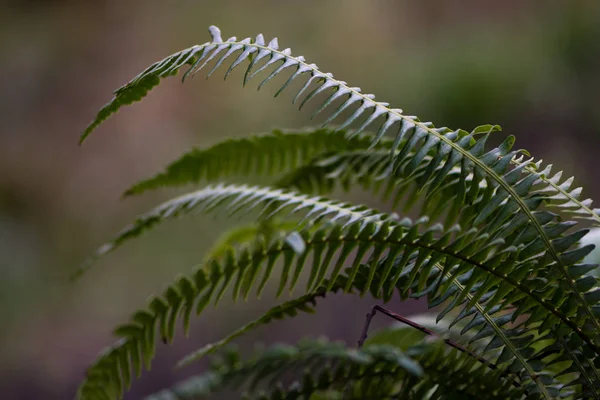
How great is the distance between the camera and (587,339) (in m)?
0.60

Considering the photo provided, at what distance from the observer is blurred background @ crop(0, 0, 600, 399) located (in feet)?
8.34

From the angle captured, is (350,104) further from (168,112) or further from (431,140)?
(168,112)

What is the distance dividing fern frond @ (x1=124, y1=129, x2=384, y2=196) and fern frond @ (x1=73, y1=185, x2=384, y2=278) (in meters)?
0.12

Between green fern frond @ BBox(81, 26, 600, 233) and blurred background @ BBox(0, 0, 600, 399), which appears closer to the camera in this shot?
green fern frond @ BBox(81, 26, 600, 233)

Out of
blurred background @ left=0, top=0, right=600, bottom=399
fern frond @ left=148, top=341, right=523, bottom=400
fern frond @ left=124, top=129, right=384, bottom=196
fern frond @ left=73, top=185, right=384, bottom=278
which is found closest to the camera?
fern frond @ left=148, top=341, right=523, bottom=400

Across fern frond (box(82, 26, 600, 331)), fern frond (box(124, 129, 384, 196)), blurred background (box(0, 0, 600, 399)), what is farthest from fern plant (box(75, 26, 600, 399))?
blurred background (box(0, 0, 600, 399))

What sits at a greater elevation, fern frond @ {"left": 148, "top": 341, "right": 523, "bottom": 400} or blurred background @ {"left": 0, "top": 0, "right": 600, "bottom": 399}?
blurred background @ {"left": 0, "top": 0, "right": 600, "bottom": 399}

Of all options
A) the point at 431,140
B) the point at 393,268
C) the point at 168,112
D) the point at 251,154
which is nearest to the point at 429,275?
the point at 393,268

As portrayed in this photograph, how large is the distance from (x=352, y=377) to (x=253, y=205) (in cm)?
24

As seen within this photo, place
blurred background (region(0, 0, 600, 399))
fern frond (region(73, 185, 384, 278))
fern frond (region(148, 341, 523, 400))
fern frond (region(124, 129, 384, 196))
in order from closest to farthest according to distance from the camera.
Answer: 1. fern frond (region(148, 341, 523, 400))
2. fern frond (region(73, 185, 384, 278))
3. fern frond (region(124, 129, 384, 196))
4. blurred background (region(0, 0, 600, 399))

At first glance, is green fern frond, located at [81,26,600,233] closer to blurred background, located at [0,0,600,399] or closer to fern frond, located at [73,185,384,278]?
fern frond, located at [73,185,384,278]

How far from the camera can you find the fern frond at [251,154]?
0.96 metres

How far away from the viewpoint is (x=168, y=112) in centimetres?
311

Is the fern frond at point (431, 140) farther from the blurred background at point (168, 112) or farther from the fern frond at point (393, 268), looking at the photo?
the blurred background at point (168, 112)
